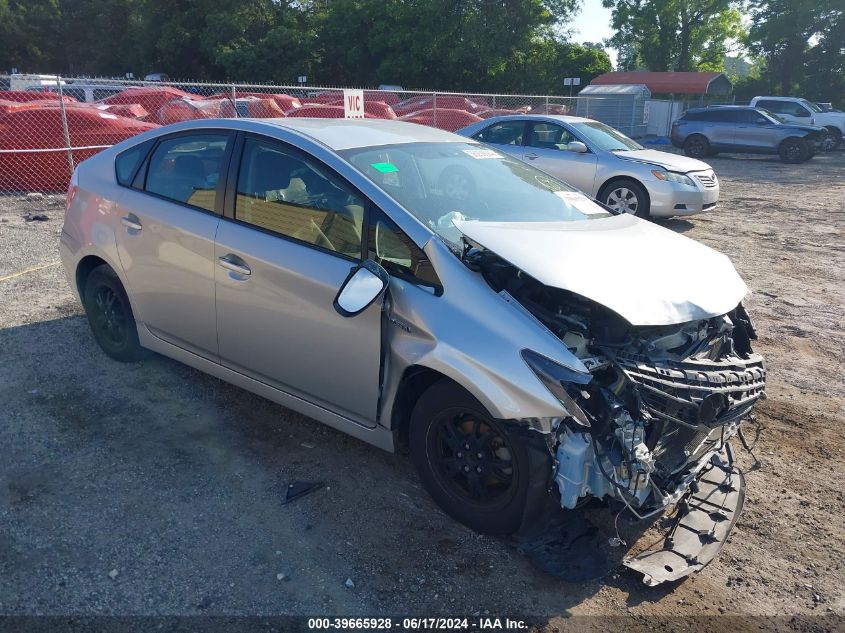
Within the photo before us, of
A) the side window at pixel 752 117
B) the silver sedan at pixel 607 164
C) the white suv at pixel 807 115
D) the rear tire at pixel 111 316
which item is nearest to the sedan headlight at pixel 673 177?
the silver sedan at pixel 607 164

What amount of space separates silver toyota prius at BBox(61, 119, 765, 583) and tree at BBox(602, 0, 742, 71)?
51.1 meters

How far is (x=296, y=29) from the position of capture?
42.5 meters

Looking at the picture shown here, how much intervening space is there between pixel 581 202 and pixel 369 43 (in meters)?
39.2

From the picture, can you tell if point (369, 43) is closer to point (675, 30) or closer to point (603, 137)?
point (675, 30)

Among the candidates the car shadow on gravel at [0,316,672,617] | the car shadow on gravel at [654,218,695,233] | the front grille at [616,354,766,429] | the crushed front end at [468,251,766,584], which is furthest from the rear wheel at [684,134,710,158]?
the front grille at [616,354,766,429]

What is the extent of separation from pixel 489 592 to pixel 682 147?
23548 millimetres

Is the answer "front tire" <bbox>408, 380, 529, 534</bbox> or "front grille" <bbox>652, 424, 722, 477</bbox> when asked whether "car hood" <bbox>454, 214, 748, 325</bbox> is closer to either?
"front grille" <bbox>652, 424, 722, 477</bbox>

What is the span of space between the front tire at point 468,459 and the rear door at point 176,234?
4.98 feet

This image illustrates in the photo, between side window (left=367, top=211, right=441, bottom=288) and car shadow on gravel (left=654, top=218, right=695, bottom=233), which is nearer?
side window (left=367, top=211, right=441, bottom=288)

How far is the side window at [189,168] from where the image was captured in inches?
162

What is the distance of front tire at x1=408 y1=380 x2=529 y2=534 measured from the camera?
304 cm

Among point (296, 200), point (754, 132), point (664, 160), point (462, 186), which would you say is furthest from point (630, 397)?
point (754, 132)

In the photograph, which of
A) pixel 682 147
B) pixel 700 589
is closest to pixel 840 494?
pixel 700 589

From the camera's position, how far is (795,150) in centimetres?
2202
